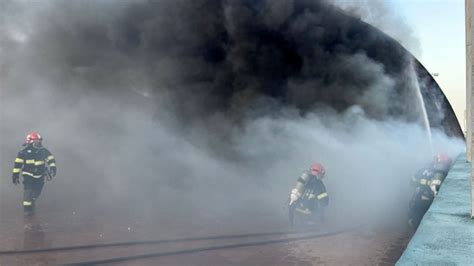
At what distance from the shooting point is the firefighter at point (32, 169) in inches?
307

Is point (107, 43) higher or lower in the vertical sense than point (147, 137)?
higher

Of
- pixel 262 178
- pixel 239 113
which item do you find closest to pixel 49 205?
pixel 262 178

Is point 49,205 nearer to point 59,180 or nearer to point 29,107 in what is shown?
point 59,180

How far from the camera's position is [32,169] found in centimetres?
792

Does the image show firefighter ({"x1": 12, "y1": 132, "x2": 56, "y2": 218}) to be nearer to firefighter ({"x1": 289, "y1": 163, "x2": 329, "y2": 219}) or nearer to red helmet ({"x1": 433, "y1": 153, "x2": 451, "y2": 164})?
firefighter ({"x1": 289, "y1": 163, "x2": 329, "y2": 219})

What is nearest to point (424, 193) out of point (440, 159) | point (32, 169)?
point (440, 159)

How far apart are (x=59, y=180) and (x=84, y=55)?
17.9 feet

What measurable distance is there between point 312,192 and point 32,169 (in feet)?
16.4

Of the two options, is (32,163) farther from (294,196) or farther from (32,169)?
(294,196)

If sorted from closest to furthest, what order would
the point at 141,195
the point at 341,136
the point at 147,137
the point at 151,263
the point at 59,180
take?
the point at 151,263, the point at 141,195, the point at 59,180, the point at 341,136, the point at 147,137

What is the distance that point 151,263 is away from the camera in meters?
5.08

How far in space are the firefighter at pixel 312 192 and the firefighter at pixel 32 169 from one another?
4391mm

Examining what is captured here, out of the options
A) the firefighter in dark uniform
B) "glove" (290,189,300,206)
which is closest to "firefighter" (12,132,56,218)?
"glove" (290,189,300,206)

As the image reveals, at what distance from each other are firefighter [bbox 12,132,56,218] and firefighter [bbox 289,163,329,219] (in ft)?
14.4
